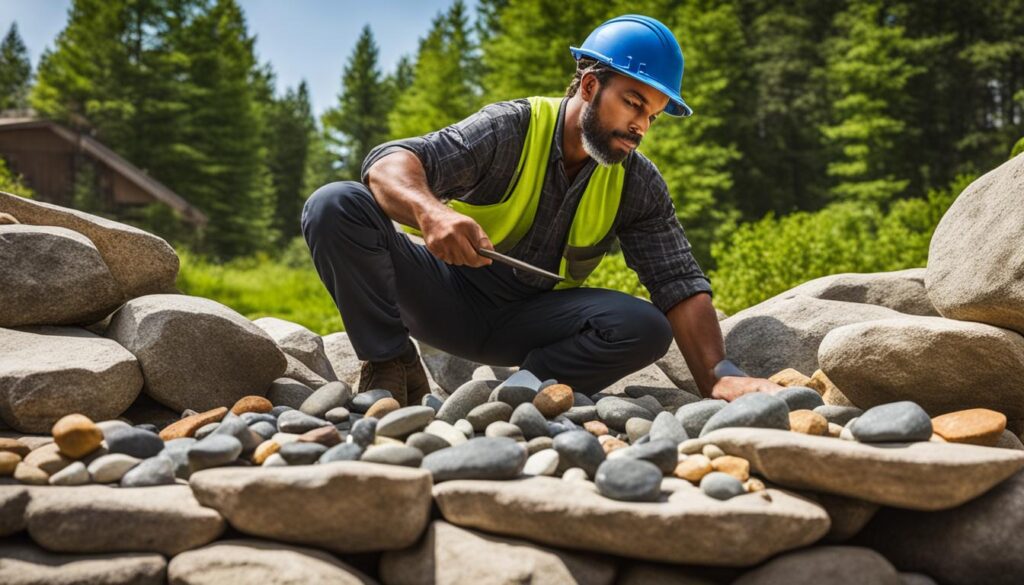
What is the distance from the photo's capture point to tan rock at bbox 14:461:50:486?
1.92 meters

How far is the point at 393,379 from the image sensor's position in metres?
2.93

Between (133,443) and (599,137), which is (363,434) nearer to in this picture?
(133,443)

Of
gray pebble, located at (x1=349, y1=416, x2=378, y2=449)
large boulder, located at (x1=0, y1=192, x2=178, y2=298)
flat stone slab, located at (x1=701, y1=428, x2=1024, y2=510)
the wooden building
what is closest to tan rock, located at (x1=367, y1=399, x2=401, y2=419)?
gray pebble, located at (x1=349, y1=416, x2=378, y2=449)

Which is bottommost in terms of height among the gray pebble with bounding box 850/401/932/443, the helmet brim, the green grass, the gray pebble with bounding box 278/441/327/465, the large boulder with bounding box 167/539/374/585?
the green grass

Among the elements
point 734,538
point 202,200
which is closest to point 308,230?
point 734,538

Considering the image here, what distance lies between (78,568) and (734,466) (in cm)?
150

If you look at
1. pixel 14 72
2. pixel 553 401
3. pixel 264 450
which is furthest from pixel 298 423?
pixel 14 72

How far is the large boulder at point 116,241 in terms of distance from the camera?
316 cm

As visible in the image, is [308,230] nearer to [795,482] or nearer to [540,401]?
[540,401]

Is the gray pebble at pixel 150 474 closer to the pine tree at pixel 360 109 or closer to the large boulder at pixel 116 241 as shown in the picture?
the large boulder at pixel 116 241

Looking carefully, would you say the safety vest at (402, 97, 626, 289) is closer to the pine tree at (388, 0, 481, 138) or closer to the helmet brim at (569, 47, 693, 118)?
the helmet brim at (569, 47, 693, 118)

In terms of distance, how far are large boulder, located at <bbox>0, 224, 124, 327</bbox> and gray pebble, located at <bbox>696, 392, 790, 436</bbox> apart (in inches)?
91.7

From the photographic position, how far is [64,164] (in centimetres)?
2402

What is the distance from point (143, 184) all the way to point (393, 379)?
23866 mm
